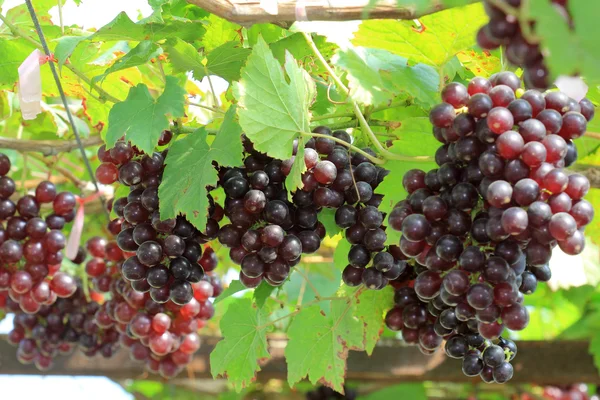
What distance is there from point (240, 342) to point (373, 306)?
Result: 304mm

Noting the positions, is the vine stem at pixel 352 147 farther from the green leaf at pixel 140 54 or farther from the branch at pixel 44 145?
the branch at pixel 44 145

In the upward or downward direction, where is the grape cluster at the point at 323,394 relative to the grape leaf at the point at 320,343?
downward

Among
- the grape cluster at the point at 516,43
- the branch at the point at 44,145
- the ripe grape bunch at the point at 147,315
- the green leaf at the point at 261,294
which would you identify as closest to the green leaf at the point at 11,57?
the branch at the point at 44,145

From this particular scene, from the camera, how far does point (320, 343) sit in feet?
5.07

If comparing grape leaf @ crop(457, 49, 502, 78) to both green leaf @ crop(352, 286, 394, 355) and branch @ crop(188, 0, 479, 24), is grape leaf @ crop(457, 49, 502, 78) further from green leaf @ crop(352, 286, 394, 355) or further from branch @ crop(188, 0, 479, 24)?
green leaf @ crop(352, 286, 394, 355)

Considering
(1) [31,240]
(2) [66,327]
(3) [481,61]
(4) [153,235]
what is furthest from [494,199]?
(2) [66,327]

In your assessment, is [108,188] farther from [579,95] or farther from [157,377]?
[579,95]

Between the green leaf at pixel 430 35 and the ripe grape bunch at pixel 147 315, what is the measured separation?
0.88 meters

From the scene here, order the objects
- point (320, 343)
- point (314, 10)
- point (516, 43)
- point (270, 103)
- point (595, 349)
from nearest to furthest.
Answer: point (516, 43), point (314, 10), point (270, 103), point (320, 343), point (595, 349)

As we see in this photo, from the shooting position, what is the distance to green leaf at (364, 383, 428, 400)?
3080 mm

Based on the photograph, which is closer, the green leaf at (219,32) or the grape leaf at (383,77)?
the grape leaf at (383,77)

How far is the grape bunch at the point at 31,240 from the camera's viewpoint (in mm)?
1776

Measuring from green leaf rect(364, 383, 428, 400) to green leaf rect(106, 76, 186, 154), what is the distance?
84.6 inches

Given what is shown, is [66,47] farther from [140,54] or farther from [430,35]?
[430,35]
